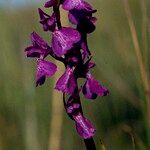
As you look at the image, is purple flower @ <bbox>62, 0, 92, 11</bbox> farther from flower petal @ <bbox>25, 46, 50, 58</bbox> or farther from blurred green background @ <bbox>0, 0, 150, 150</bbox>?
blurred green background @ <bbox>0, 0, 150, 150</bbox>

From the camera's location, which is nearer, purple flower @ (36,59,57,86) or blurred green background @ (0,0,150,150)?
purple flower @ (36,59,57,86)

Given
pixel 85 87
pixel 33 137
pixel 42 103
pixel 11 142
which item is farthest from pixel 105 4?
pixel 85 87

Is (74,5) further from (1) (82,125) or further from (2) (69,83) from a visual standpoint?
(1) (82,125)

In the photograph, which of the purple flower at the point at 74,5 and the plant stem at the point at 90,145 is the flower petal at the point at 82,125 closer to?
the plant stem at the point at 90,145

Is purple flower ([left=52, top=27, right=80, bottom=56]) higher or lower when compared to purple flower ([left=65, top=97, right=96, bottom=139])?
higher

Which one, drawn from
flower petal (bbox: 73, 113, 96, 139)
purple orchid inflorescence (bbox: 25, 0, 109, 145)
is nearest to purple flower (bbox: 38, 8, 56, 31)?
purple orchid inflorescence (bbox: 25, 0, 109, 145)

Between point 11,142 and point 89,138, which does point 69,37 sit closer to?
point 89,138

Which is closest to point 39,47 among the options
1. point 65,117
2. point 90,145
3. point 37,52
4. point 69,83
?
point 37,52

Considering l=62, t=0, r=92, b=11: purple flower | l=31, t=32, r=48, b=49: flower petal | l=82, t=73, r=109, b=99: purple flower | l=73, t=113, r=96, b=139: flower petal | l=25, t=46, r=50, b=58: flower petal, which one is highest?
l=62, t=0, r=92, b=11: purple flower
